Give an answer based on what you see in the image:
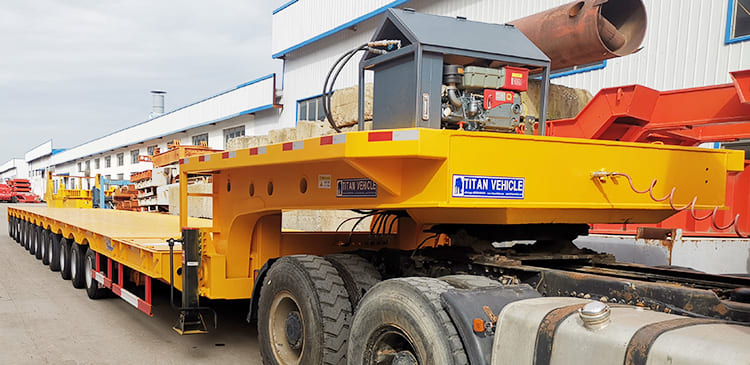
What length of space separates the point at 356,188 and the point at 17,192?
61.2m

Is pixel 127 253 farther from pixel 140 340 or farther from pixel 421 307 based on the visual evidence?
pixel 421 307

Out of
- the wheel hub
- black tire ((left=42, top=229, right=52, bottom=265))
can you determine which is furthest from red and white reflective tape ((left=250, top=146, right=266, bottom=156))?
black tire ((left=42, top=229, right=52, bottom=265))

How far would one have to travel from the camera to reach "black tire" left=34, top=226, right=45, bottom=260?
12.1m

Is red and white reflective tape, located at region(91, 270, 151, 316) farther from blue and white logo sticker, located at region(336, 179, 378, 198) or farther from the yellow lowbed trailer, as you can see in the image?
blue and white logo sticker, located at region(336, 179, 378, 198)

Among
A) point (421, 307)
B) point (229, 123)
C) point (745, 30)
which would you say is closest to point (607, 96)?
point (421, 307)

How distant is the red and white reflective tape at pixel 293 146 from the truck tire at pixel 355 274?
35.9 inches

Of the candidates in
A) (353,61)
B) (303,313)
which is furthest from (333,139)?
(353,61)

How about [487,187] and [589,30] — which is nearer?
[487,187]

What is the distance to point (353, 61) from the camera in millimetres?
19578

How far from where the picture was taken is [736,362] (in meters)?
1.85

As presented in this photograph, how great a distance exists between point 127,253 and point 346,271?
11.4ft

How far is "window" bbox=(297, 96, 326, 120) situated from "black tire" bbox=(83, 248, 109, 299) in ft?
44.8

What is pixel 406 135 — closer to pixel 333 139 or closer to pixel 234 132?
pixel 333 139

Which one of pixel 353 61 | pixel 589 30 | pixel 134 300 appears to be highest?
pixel 353 61
